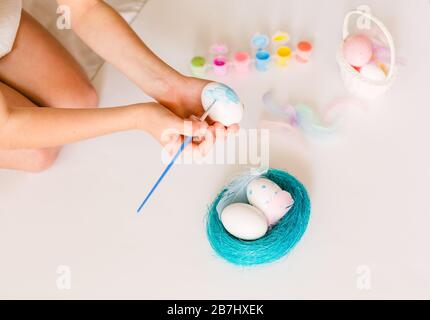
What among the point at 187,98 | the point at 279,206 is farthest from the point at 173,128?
the point at 279,206

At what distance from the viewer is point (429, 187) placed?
1.29m

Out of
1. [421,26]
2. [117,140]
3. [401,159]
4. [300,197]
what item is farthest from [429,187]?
[117,140]

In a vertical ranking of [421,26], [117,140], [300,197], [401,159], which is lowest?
[300,197]

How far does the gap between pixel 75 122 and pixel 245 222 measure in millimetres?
Result: 402

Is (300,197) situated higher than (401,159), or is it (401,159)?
(401,159)

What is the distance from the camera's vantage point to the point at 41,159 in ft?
4.52

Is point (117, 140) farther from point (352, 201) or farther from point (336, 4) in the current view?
point (336, 4)

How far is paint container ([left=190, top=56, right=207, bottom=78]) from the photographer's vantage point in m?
1.53

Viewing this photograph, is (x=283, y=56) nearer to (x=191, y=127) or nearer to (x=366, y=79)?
(x=366, y=79)

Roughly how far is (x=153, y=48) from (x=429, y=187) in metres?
0.85

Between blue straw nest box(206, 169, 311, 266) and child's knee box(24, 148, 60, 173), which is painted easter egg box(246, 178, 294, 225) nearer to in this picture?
blue straw nest box(206, 169, 311, 266)

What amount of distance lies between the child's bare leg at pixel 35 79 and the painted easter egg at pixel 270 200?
530 millimetres

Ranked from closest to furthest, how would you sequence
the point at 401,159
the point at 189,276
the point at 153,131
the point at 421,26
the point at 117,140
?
the point at 153,131
the point at 189,276
the point at 401,159
the point at 117,140
the point at 421,26
